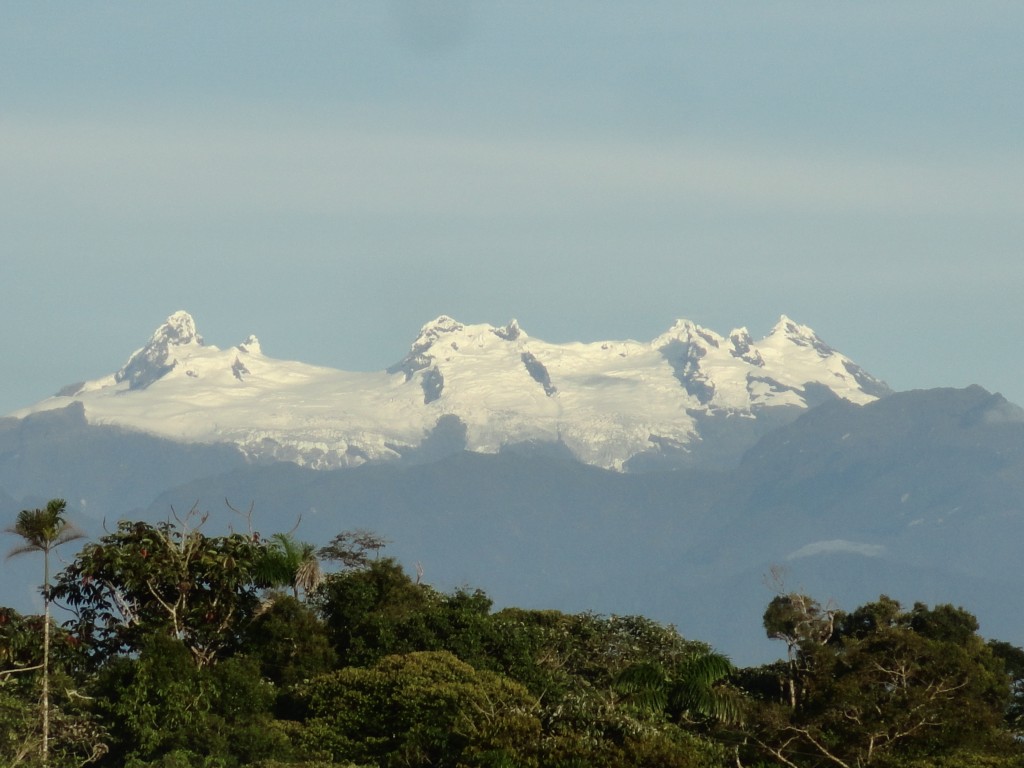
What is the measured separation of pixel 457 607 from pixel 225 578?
8009 millimetres

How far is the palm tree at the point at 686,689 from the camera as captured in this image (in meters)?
51.3

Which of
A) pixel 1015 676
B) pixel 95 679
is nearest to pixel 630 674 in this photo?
pixel 95 679

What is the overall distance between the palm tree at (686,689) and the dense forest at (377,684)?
69 millimetres

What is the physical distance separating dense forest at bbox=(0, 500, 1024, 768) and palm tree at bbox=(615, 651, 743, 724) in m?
0.07

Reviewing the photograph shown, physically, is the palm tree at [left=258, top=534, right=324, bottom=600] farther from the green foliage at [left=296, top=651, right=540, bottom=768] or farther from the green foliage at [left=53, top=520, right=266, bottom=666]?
the green foliage at [left=296, top=651, right=540, bottom=768]

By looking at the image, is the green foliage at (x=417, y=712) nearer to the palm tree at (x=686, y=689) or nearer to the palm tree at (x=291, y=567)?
the palm tree at (x=686, y=689)

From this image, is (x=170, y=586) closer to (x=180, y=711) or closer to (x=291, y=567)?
(x=291, y=567)

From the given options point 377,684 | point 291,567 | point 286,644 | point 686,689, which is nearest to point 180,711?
point 377,684

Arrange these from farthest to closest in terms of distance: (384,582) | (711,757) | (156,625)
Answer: (384,582) < (156,625) < (711,757)

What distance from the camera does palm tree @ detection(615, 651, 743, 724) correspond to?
51.3 metres

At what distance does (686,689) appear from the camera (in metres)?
52.1

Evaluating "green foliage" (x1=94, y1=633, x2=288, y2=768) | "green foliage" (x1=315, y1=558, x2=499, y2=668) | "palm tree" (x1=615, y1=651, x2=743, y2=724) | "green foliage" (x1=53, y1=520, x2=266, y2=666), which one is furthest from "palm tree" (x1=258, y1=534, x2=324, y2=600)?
"palm tree" (x1=615, y1=651, x2=743, y2=724)

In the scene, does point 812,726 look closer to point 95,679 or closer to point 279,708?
point 279,708

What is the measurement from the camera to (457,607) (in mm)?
62625
